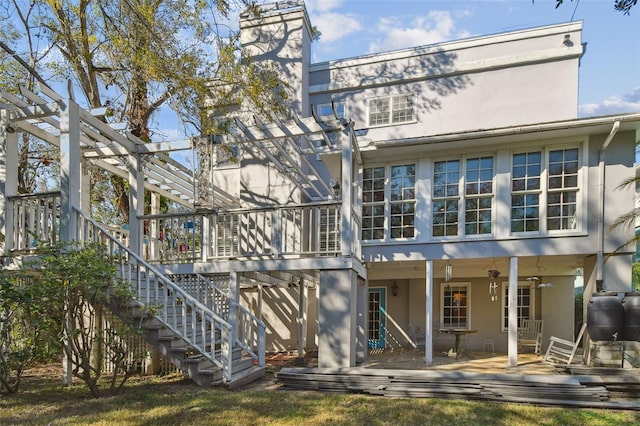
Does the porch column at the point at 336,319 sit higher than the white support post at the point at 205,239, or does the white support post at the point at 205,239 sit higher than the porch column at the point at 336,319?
the white support post at the point at 205,239

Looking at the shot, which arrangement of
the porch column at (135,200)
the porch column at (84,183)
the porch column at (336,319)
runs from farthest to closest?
the porch column at (84,183) → the porch column at (135,200) → the porch column at (336,319)

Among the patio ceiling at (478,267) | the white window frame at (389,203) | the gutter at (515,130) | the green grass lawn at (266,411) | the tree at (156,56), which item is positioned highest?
the tree at (156,56)

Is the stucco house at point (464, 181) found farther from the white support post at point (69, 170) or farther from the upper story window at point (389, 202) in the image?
the white support post at point (69, 170)

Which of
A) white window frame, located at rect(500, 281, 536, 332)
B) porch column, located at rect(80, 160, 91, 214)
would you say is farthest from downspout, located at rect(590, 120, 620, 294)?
porch column, located at rect(80, 160, 91, 214)

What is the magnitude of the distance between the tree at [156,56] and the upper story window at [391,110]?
2667 millimetres

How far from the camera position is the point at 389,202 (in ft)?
32.7

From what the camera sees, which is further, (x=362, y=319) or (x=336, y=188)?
(x=336, y=188)

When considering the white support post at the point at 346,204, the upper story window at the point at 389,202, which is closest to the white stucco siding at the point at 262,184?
the upper story window at the point at 389,202

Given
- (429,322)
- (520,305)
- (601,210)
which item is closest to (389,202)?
(429,322)

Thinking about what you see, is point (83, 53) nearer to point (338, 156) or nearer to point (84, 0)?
point (84, 0)

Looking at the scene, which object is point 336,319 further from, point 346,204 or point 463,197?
point 463,197

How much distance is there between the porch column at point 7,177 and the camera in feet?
25.3

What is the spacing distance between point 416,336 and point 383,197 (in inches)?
180

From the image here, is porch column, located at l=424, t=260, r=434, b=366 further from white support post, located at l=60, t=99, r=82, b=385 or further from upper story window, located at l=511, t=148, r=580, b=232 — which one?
white support post, located at l=60, t=99, r=82, b=385
